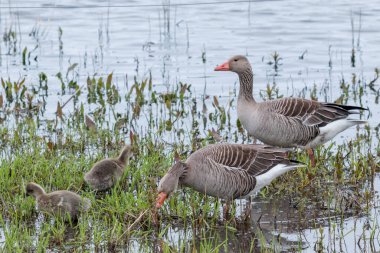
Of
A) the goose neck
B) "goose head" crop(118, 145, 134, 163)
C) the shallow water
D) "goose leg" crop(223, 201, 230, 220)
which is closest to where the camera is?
"goose leg" crop(223, 201, 230, 220)

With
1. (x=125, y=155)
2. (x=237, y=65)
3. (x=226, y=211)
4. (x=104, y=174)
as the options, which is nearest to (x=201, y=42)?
(x=237, y=65)

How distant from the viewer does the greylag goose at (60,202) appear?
26.5 ft

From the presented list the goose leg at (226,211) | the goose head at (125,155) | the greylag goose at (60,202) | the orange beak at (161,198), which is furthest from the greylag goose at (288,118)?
the greylag goose at (60,202)

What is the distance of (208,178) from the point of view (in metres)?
8.48

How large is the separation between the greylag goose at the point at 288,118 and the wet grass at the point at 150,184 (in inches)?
10.0

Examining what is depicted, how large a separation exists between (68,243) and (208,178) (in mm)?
1664

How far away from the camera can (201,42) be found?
18031 millimetres

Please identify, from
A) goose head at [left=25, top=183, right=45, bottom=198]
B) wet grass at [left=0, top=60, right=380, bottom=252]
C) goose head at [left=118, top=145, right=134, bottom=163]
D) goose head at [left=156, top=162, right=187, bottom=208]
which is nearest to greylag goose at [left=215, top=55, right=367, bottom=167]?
wet grass at [left=0, top=60, right=380, bottom=252]

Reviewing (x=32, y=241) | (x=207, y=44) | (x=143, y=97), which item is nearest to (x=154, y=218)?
(x=32, y=241)

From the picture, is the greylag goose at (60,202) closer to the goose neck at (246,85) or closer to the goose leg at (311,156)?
the goose leg at (311,156)

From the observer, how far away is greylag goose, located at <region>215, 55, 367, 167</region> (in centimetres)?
1035

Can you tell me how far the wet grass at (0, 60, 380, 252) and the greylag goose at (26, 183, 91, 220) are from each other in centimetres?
12

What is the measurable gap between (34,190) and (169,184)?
137cm

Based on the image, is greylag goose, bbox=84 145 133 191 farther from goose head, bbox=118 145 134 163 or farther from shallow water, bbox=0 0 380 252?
shallow water, bbox=0 0 380 252
